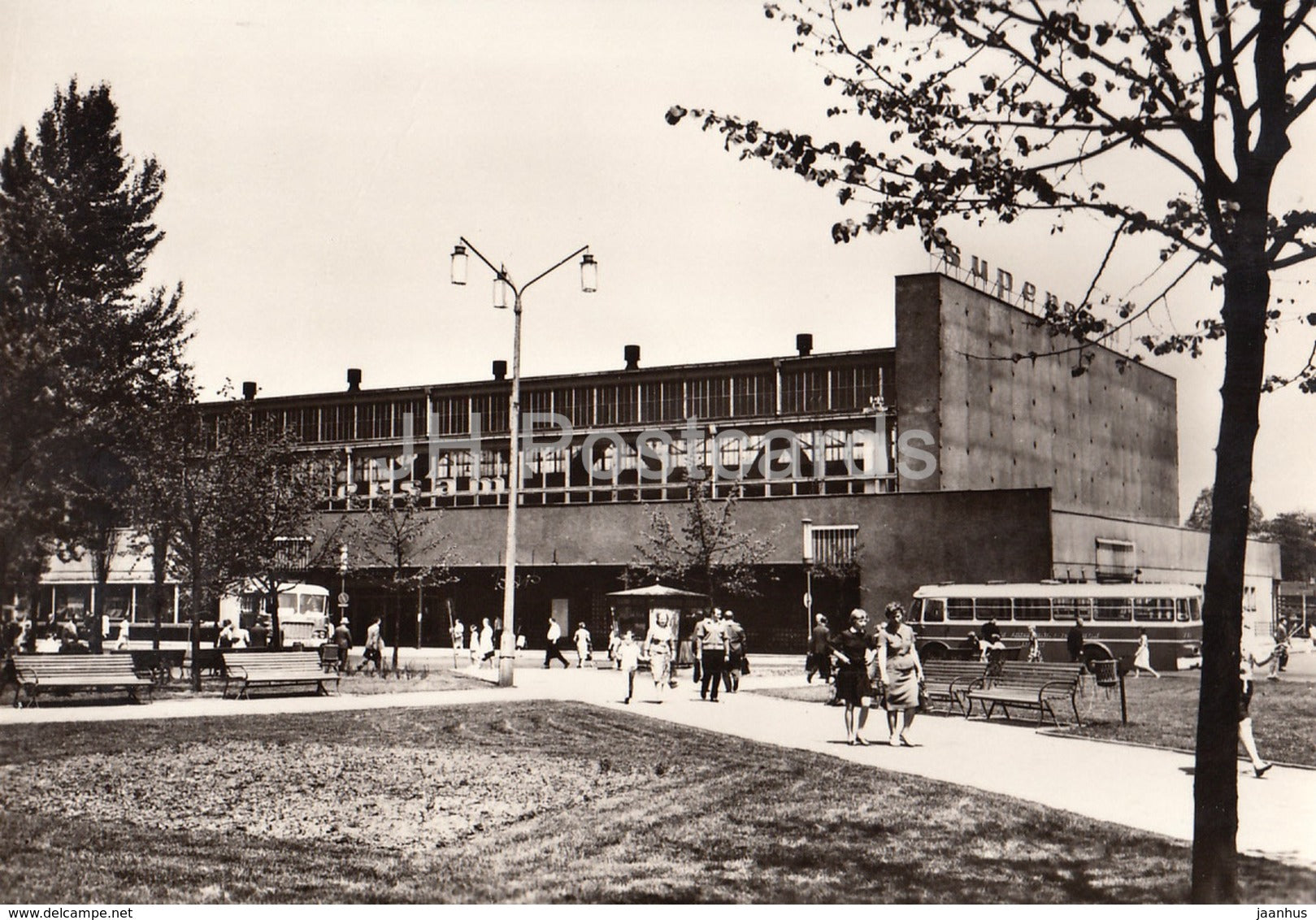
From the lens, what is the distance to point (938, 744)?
636 inches

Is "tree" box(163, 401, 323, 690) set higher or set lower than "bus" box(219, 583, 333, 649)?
higher

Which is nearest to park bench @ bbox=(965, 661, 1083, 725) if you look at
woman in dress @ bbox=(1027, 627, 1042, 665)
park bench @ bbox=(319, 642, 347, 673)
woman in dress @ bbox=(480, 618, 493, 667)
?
park bench @ bbox=(319, 642, 347, 673)

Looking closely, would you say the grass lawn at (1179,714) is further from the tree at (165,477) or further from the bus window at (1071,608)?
the tree at (165,477)

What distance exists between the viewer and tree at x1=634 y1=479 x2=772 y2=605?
49.9m

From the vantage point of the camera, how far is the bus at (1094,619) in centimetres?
3569

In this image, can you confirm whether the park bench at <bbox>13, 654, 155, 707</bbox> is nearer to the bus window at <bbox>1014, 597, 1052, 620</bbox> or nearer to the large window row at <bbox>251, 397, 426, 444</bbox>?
the bus window at <bbox>1014, 597, 1052, 620</bbox>

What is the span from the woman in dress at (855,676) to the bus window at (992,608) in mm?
21728

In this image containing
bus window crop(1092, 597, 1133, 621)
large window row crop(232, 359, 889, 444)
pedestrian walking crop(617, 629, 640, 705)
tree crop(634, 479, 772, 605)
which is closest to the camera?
pedestrian walking crop(617, 629, 640, 705)

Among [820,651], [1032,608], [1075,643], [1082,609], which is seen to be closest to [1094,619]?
[1082,609]

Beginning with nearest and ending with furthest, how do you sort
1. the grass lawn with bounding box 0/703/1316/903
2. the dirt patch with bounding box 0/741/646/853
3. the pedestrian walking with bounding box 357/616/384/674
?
1. the grass lawn with bounding box 0/703/1316/903
2. the dirt patch with bounding box 0/741/646/853
3. the pedestrian walking with bounding box 357/616/384/674

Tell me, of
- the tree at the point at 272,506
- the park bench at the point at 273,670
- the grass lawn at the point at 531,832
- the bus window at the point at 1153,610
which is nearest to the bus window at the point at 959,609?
the bus window at the point at 1153,610

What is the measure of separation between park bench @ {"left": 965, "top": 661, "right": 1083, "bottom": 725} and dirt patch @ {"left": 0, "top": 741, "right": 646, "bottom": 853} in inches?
296

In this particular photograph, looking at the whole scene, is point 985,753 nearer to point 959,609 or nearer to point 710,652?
point 710,652

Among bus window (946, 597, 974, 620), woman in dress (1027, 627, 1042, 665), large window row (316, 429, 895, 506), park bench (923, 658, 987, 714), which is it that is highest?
large window row (316, 429, 895, 506)
